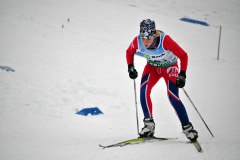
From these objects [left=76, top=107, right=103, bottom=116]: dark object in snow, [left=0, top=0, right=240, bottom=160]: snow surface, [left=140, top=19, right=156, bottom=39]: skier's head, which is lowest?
[left=76, top=107, right=103, bottom=116]: dark object in snow

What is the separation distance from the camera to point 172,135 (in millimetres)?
4918

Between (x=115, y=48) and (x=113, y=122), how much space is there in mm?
6427

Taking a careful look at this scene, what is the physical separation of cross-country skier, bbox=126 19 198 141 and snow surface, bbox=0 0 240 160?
14.4 inches

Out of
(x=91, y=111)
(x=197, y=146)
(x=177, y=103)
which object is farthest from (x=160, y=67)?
(x=91, y=111)

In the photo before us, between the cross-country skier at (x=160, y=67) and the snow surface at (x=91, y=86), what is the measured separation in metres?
0.37

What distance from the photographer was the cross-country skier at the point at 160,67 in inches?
154

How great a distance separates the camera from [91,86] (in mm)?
7414

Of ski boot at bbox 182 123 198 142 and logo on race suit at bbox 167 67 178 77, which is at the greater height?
logo on race suit at bbox 167 67 178 77

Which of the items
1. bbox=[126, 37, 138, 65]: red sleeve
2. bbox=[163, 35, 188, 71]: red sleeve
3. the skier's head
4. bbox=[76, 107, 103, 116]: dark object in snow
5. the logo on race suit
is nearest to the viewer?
the skier's head

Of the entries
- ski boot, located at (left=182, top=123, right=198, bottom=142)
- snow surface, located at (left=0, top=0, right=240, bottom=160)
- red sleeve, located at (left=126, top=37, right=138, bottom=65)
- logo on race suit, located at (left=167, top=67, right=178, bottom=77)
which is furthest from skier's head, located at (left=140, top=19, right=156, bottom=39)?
snow surface, located at (left=0, top=0, right=240, bottom=160)

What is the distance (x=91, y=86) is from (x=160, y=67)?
3521 millimetres

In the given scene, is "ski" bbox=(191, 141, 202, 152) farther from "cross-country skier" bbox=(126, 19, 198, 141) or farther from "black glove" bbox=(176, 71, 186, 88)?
"black glove" bbox=(176, 71, 186, 88)

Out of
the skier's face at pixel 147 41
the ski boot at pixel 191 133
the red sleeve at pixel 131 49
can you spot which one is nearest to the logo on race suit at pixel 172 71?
the skier's face at pixel 147 41

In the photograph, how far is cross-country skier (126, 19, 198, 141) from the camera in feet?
12.8
